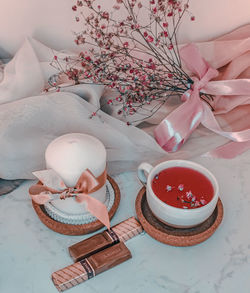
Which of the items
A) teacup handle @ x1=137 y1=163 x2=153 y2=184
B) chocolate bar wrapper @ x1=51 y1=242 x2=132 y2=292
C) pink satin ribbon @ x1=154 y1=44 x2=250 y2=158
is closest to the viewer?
chocolate bar wrapper @ x1=51 y1=242 x2=132 y2=292

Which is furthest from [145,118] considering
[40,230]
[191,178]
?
[40,230]

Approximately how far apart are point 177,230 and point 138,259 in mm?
78

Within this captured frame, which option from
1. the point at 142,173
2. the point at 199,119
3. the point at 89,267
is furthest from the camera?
the point at 199,119

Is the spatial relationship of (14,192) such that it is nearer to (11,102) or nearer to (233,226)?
(11,102)

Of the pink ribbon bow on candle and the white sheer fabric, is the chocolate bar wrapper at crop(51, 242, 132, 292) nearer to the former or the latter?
the pink ribbon bow on candle

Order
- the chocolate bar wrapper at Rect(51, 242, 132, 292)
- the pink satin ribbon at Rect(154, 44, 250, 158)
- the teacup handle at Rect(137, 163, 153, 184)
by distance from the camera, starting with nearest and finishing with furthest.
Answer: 1. the chocolate bar wrapper at Rect(51, 242, 132, 292)
2. the teacup handle at Rect(137, 163, 153, 184)
3. the pink satin ribbon at Rect(154, 44, 250, 158)

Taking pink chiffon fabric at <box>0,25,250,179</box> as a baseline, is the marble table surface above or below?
below

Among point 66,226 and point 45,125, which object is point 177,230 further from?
point 45,125

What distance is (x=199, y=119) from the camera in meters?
0.79

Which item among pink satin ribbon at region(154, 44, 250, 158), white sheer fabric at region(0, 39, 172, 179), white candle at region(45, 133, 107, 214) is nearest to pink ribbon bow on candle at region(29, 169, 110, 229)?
white candle at region(45, 133, 107, 214)

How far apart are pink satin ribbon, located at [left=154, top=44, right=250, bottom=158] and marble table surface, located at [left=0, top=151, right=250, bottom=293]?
150 mm

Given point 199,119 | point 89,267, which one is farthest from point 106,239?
point 199,119

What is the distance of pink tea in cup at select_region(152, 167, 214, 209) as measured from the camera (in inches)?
23.2

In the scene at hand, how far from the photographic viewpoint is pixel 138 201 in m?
0.65
